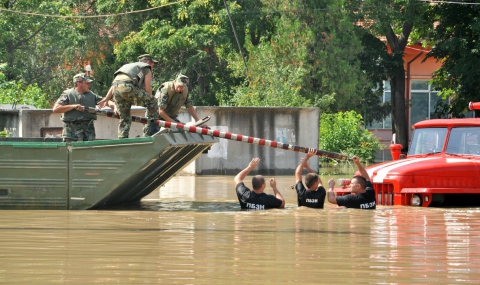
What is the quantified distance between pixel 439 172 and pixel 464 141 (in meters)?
1.24

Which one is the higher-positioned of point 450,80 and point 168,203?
point 450,80

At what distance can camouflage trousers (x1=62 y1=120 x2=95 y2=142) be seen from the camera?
14.3 m

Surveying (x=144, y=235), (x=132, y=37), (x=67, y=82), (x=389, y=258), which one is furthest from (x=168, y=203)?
(x=67, y=82)

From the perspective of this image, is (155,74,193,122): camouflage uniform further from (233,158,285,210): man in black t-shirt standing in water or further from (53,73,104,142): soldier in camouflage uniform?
(233,158,285,210): man in black t-shirt standing in water

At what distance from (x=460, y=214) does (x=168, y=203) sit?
15.4ft

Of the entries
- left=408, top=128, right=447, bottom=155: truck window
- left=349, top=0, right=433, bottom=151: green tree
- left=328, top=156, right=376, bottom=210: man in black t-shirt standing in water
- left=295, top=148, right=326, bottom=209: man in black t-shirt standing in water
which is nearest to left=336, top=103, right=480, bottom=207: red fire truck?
left=408, top=128, right=447, bottom=155: truck window

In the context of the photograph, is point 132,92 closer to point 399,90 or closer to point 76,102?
point 76,102

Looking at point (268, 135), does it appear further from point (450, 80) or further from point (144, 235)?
point (144, 235)

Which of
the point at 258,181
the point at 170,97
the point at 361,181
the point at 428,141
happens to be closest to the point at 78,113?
the point at 170,97

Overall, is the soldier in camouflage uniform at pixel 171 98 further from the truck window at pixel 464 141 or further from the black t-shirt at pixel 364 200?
the truck window at pixel 464 141

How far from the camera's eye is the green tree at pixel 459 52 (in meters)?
31.8

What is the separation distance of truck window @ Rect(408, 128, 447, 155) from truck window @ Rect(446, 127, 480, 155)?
0.55 ft

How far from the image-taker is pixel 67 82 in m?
44.5

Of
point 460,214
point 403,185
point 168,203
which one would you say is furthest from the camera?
point 168,203
